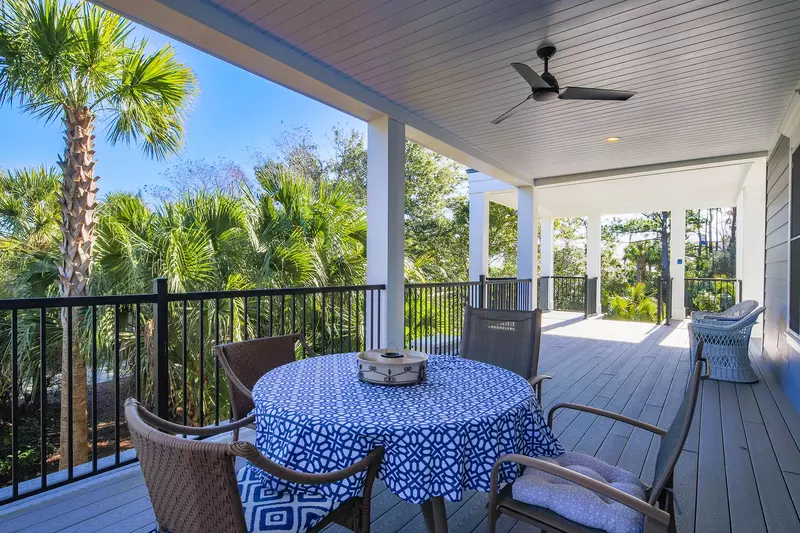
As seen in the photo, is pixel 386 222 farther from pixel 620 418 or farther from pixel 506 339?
pixel 620 418

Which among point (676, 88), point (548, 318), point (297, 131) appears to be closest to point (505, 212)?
point (548, 318)

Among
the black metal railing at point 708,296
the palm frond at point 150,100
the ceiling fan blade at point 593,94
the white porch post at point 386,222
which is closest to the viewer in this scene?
the ceiling fan blade at point 593,94

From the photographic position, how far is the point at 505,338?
8.23ft

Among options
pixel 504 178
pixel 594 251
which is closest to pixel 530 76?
pixel 504 178

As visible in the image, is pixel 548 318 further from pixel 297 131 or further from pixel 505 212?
pixel 297 131

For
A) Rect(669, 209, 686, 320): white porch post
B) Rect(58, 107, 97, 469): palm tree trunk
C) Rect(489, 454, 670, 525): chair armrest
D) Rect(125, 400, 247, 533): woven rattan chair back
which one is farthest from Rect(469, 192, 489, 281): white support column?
Rect(125, 400, 247, 533): woven rattan chair back

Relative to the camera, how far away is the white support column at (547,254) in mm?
10992

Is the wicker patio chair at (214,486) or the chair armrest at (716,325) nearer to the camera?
the wicker patio chair at (214,486)

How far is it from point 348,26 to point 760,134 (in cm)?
483

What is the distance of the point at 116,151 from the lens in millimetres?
14555

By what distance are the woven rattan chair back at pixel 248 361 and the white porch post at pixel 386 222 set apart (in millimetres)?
1645

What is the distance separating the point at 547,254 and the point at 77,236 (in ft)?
32.7

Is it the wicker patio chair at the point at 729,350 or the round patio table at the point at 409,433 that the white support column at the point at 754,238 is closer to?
the wicker patio chair at the point at 729,350

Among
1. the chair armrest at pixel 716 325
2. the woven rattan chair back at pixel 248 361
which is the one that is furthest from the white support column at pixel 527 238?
the woven rattan chair back at pixel 248 361
